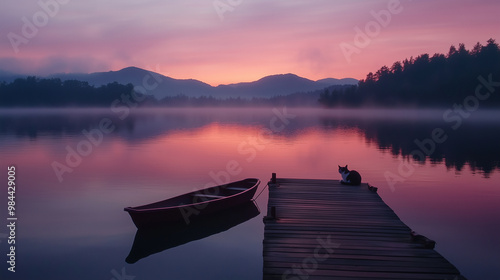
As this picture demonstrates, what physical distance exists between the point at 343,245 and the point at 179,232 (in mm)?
5685

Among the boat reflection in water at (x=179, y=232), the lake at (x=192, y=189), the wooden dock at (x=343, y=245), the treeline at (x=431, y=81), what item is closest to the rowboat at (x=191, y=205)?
the boat reflection in water at (x=179, y=232)

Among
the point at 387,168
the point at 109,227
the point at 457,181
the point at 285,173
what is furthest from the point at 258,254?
the point at 387,168

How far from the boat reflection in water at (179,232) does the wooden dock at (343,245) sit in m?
1.90

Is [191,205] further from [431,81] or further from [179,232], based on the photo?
[431,81]

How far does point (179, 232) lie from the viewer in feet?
40.5

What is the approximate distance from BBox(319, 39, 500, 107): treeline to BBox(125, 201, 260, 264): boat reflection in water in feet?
416

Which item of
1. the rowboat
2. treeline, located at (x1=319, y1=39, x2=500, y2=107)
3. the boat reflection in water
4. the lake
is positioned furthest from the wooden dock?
treeline, located at (x1=319, y1=39, x2=500, y2=107)

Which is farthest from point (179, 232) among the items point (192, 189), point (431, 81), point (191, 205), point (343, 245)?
point (431, 81)

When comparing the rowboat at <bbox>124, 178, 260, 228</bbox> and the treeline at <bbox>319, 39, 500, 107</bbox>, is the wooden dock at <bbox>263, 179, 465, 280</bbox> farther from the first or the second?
the treeline at <bbox>319, 39, 500, 107</bbox>

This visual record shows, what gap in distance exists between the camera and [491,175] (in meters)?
21.8

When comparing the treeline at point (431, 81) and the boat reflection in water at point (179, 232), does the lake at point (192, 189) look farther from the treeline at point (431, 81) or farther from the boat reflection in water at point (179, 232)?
the treeline at point (431, 81)

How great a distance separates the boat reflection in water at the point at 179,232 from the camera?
11.2 meters

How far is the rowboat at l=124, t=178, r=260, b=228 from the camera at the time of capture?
38.7 ft

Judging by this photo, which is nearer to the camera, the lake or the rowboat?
the lake
